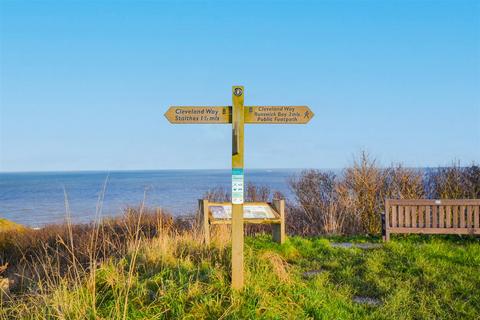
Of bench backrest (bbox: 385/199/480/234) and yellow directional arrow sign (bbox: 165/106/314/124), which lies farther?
bench backrest (bbox: 385/199/480/234)

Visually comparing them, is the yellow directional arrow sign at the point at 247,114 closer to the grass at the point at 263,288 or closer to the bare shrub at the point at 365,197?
the grass at the point at 263,288

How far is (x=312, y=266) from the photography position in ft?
23.0

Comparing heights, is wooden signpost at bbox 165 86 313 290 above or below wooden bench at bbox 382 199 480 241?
above

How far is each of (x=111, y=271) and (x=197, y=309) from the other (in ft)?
4.82

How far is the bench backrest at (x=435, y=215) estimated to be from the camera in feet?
30.2

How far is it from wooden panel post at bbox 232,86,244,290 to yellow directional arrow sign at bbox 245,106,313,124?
129mm

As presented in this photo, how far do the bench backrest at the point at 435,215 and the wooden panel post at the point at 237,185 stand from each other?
18.7 feet

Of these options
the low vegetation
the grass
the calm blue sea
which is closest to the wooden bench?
the low vegetation

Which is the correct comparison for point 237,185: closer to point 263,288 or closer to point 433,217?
point 263,288

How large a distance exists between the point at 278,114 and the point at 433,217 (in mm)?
6200

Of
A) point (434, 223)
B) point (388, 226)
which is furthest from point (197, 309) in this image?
point (434, 223)

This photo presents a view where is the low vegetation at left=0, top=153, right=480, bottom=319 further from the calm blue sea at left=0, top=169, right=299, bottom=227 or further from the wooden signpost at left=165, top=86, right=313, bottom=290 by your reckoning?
the calm blue sea at left=0, top=169, right=299, bottom=227

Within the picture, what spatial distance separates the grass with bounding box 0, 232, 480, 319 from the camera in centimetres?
402

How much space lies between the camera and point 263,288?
4.56m
